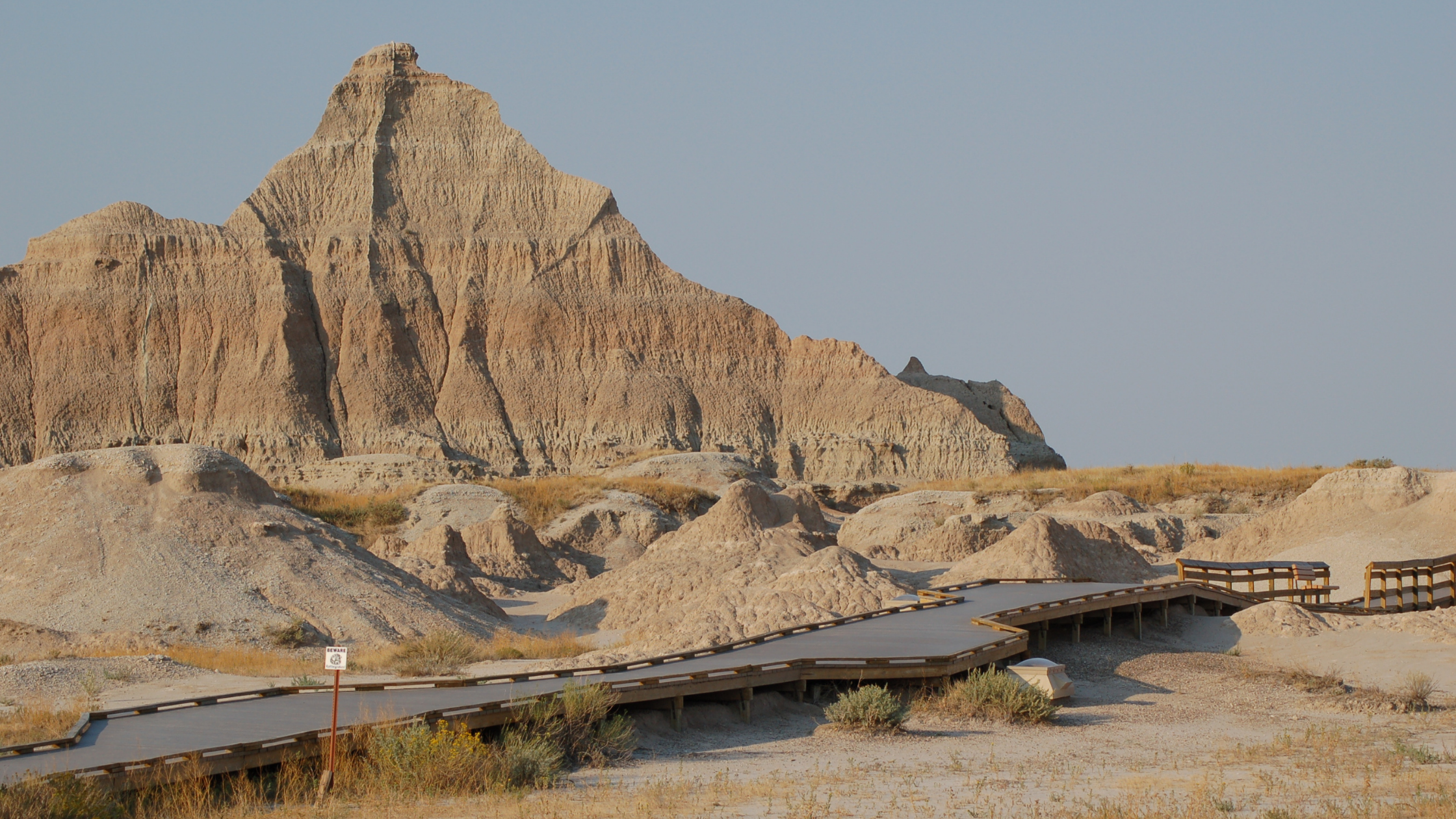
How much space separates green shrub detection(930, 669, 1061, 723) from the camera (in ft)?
47.3

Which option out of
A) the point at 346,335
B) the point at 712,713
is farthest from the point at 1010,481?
the point at 712,713

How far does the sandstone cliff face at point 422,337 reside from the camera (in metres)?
65.4

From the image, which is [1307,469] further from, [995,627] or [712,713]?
[712,713]

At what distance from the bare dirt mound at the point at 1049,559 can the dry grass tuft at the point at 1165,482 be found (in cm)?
1786

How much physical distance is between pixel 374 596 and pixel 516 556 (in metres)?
11.3

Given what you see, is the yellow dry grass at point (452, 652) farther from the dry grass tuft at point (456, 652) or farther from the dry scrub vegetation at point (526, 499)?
the dry scrub vegetation at point (526, 499)

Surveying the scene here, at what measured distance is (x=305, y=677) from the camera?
1538 centimetres

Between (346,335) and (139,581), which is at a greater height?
(346,335)

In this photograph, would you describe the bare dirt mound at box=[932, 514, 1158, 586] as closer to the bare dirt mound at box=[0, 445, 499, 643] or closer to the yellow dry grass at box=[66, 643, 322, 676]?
the bare dirt mound at box=[0, 445, 499, 643]

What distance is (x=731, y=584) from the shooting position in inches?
894

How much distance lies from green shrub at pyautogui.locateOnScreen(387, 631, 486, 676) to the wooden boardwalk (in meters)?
2.87

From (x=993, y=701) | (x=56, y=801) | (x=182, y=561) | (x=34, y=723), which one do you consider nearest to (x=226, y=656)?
(x=182, y=561)

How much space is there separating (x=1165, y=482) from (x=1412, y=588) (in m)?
25.5

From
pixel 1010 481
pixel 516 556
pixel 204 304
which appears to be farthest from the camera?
pixel 204 304
